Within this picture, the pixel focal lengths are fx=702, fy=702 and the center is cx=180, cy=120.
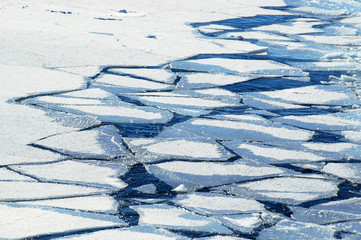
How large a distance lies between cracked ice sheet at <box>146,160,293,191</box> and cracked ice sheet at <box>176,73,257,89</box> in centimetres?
134

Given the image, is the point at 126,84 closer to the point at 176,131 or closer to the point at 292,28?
the point at 176,131

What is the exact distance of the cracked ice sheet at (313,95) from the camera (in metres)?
4.25

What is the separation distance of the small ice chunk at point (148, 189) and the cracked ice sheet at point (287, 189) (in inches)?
10.0

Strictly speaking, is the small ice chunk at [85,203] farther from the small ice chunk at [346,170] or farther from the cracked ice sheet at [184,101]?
the cracked ice sheet at [184,101]

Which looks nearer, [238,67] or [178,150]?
[178,150]

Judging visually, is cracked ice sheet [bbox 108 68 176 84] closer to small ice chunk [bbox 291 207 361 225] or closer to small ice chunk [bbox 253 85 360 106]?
small ice chunk [bbox 253 85 360 106]

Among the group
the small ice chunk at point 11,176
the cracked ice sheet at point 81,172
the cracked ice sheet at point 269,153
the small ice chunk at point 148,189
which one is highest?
the cracked ice sheet at point 269,153

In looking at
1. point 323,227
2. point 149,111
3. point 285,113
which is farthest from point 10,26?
point 323,227

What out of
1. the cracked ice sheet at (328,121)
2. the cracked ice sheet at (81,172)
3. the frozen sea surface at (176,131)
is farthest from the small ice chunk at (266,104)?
the cracked ice sheet at (81,172)

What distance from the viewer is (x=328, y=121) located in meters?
3.86

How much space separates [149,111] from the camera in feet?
12.7

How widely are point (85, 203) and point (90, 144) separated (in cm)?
71

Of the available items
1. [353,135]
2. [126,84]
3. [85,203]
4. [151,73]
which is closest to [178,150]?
[85,203]

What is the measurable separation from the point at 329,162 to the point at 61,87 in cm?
177
